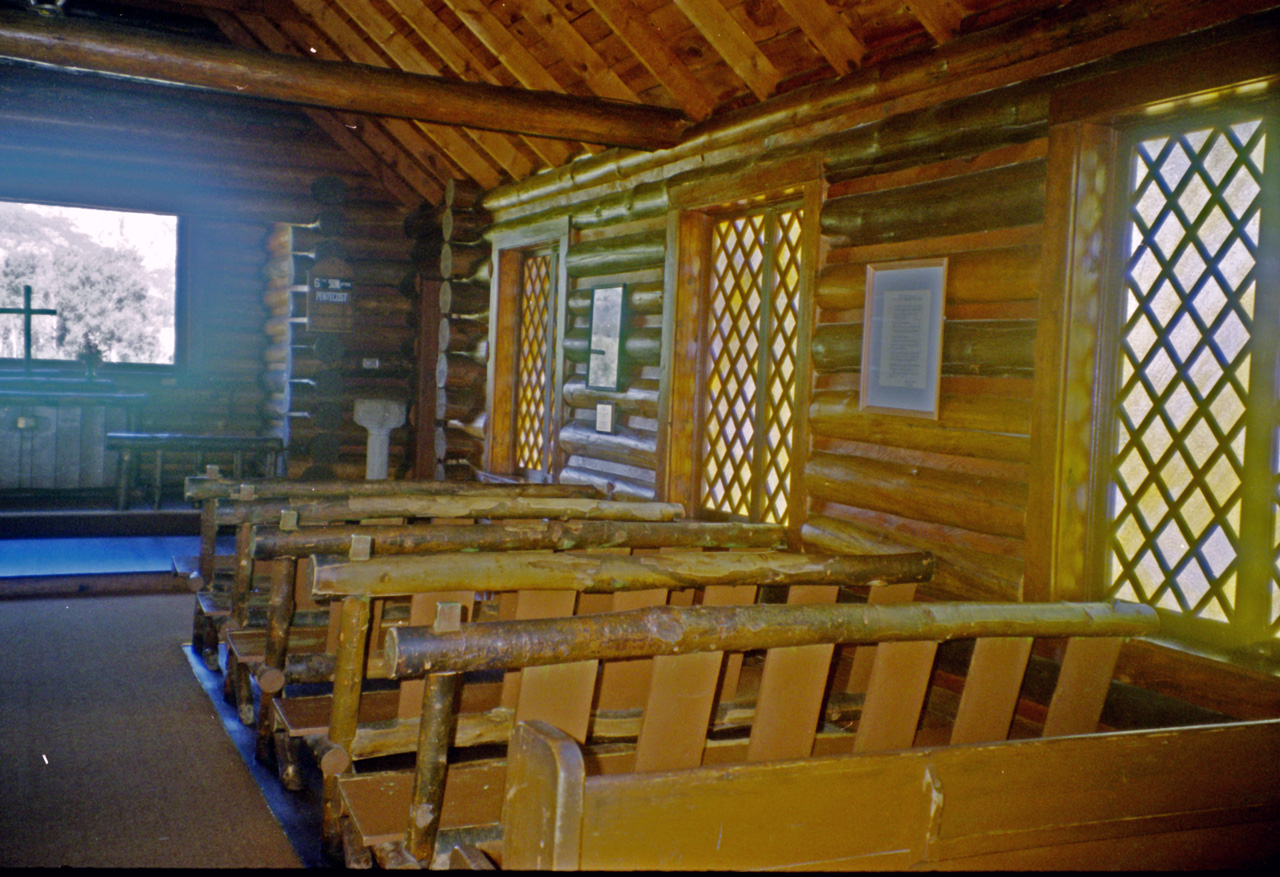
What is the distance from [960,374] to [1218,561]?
1.19 metres

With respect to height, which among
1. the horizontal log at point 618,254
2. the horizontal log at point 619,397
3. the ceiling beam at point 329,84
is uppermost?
the ceiling beam at point 329,84

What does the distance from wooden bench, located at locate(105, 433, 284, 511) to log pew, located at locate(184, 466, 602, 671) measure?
405 centimetres

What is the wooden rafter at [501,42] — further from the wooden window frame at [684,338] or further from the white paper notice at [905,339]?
the white paper notice at [905,339]

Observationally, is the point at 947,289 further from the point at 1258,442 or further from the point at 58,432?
the point at 58,432

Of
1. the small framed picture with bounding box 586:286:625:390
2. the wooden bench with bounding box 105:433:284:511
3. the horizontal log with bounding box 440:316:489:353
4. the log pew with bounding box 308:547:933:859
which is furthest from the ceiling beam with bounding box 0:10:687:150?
the wooden bench with bounding box 105:433:284:511

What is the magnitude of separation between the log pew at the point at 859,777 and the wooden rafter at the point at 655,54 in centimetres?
386

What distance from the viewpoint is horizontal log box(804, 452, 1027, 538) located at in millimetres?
3844

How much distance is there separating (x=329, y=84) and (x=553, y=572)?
3.79 m

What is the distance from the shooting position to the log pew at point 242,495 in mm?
4875

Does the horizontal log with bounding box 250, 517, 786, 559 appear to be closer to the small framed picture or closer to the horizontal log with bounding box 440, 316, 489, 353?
the small framed picture

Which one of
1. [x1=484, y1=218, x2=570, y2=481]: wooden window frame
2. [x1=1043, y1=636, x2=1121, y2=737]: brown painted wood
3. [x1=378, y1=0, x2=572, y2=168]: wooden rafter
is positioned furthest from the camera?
[x1=484, y1=218, x2=570, y2=481]: wooden window frame

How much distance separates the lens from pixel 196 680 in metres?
5.50

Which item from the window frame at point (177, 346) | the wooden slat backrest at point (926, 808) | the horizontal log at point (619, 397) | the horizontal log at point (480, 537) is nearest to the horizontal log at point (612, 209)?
the horizontal log at point (619, 397)

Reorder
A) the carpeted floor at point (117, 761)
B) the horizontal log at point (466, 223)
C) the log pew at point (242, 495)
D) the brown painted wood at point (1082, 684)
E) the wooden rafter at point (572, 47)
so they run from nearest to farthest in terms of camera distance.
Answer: the brown painted wood at point (1082, 684)
the carpeted floor at point (117, 761)
the log pew at point (242, 495)
the wooden rafter at point (572, 47)
the horizontal log at point (466, 223)
